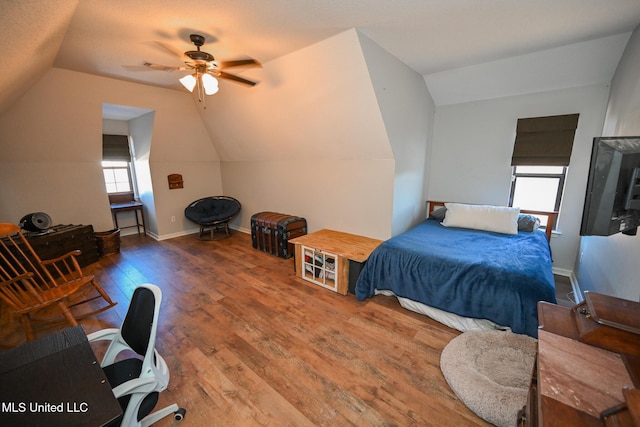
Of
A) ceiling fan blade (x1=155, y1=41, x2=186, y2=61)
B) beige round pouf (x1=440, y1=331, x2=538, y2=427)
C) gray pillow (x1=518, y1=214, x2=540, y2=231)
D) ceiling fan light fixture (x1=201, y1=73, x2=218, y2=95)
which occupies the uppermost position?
ceiling fan blade (x1=155, y1=41, x2=186, y2=61)

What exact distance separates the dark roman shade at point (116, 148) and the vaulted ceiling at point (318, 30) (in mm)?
2256

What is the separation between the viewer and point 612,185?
97 cm

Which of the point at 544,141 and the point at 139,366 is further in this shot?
the point at 544,141

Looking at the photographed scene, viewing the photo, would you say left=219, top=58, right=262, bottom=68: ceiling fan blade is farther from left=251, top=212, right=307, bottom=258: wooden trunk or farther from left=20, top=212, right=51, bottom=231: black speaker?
left=20, top=212, right=51, bottom=231: black speaker

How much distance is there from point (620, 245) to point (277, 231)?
3450 mm

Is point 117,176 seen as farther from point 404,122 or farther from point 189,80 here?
point 404,122

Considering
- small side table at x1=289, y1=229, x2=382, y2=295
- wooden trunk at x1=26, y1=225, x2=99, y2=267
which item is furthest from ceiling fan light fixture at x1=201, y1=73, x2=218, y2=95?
wooden trunk at x1=26, y1=225, x2=99, y2=267

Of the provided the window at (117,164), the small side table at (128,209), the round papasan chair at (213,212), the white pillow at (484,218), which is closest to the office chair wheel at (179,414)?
the white pillow at (484,218)

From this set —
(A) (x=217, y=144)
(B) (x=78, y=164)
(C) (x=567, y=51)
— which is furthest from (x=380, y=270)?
(B) (x=78, y=164)

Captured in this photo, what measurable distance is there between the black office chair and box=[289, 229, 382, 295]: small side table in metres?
1.74

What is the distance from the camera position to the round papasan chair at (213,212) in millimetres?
4684

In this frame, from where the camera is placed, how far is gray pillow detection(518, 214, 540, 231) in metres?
3.07

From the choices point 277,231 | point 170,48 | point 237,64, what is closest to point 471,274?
point 277,231

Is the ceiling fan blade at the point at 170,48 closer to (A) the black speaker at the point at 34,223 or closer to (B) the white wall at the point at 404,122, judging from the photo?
(B) the white wall at the point at 404,122
